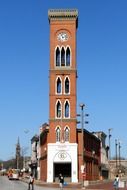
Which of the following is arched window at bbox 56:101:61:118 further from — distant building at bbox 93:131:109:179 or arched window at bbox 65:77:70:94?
distant building at bbox 93:131:109:179

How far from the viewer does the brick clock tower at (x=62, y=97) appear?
9169cm

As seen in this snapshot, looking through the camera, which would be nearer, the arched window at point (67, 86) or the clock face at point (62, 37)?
the arched window at point (67, 86)

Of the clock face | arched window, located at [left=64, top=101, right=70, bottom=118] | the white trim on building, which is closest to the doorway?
the white trim on building

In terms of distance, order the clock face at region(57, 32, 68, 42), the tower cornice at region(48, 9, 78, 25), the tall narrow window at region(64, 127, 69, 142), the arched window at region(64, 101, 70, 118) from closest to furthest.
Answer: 1. the tall narrow window at region(64, 127, 69, 142)
2. the arched window at region(64, 101, 70, 118)
3. the clock face at region(57, 32, 68, 42)
4. the tower cornice at region(48, 9, 78, 25)

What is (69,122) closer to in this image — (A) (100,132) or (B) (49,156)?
(B) (49,156)

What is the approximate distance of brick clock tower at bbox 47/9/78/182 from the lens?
301 ft

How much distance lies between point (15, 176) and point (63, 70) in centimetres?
3272

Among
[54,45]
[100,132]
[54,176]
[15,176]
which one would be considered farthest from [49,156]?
[100,132]

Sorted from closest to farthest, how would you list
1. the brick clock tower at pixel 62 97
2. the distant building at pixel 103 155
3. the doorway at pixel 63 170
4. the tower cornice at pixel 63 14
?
the brick clock tower at pixel 62 97, the doorway at pixel 63 170, the tower cornice at pixel 63 14, the distant building at pixel 103 155

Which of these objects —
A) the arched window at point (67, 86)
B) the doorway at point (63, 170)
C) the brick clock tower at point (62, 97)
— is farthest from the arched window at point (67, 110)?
the doorway at point (63, 170)

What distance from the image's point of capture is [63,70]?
305ft

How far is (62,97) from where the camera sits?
92562 mm

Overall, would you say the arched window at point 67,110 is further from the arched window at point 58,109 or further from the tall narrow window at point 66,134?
the tall narrow window at point 66,134

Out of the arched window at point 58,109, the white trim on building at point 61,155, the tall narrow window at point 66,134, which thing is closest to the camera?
the white trim on building at point 61,155
